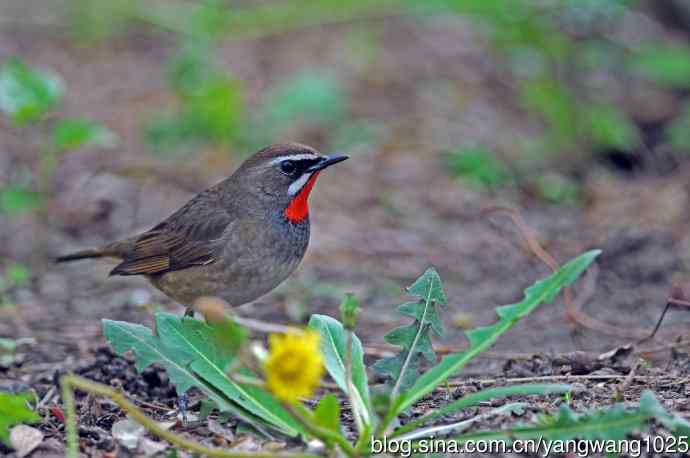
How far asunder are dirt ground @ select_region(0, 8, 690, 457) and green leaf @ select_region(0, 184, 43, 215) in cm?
54

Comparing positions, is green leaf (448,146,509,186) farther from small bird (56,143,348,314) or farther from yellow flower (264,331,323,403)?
yellow flower (264,331,323,403)

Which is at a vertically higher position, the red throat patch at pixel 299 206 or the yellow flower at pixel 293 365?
the yellow flower at pixel 293 365

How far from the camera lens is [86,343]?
636 centimetres

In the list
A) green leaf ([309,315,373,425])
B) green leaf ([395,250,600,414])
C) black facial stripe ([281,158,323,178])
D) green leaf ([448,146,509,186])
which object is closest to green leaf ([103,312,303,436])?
green leaf ([309,315,373,425])

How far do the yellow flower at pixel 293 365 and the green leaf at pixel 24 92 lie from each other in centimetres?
468

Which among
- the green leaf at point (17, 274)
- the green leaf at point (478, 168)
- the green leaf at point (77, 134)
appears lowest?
the green leaf at point (478, 168)

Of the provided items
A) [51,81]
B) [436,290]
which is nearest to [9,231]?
→ [51,81]

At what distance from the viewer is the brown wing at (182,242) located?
6.26 metres

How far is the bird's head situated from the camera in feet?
20.2

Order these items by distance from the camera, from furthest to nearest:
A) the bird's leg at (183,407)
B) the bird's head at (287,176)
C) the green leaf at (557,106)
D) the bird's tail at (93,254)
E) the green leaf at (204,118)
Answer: the green leaf at (557,106) → the green leaf at (204,118) → the bird's tail at (93,254) → the bird's head at (287,176) → the bird's leg at (183,407)

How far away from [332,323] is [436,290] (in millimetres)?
509

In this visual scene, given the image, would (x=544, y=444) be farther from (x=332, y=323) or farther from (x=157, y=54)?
(x=157, y=54)

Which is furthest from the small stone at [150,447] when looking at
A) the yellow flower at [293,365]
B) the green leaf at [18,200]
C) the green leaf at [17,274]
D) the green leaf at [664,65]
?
the green leaf at [664,65]

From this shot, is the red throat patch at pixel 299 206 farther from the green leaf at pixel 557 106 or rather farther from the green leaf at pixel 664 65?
the green leaf at pixel 664 65
